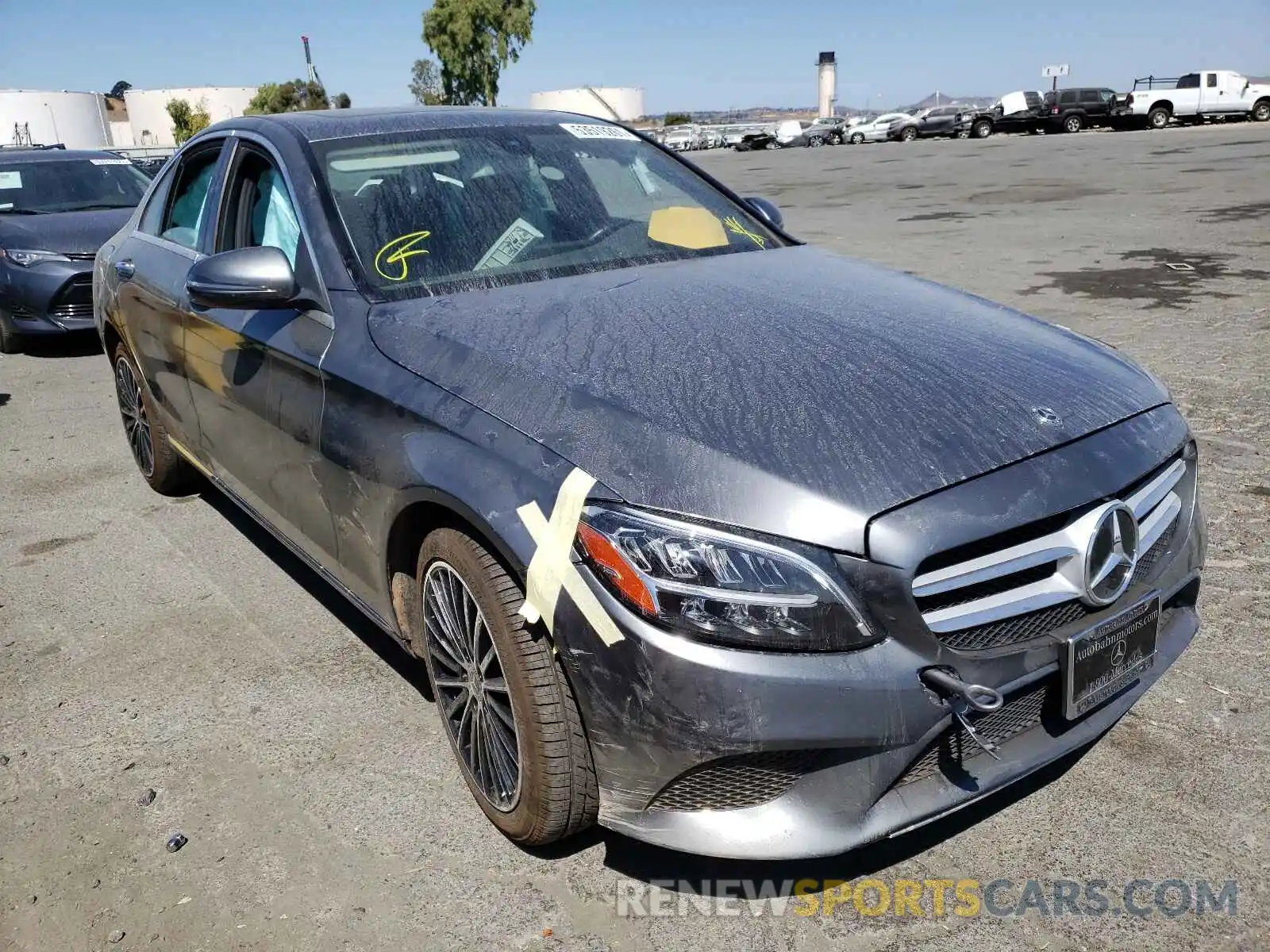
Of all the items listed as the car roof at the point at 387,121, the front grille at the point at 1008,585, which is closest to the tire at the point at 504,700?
the front grille at the point at 1008,585

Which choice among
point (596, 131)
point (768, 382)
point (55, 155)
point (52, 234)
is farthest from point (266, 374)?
point (55, 155)

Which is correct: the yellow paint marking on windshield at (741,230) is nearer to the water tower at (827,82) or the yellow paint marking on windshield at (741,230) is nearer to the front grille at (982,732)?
the front grille at (982,732)

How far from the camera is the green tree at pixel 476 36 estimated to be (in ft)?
243

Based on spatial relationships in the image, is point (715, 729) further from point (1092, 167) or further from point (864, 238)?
A: point (1092, 167)

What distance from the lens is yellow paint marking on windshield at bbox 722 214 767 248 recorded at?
3.70 meters

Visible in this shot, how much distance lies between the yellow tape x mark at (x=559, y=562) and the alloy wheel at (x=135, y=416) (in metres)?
3.38

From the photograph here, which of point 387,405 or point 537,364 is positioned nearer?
point 537,364

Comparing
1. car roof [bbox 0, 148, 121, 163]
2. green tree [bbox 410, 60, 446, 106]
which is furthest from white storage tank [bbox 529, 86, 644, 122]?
car roof [bbox 0, 148, 121, 163]

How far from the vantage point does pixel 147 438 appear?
5.05m

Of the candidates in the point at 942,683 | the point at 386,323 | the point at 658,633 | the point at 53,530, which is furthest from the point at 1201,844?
the point at 53,530

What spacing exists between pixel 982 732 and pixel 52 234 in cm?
872

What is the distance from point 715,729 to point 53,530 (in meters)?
3.94

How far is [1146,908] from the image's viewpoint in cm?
222

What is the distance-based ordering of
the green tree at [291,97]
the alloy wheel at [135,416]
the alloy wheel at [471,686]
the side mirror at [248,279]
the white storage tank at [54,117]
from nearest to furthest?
the alloy wheel at [471,686] < the side mirror at [248,279] < the alloy wheel at [135,416] < the green tree at [291,97] < the white storage tank at [54,117]
